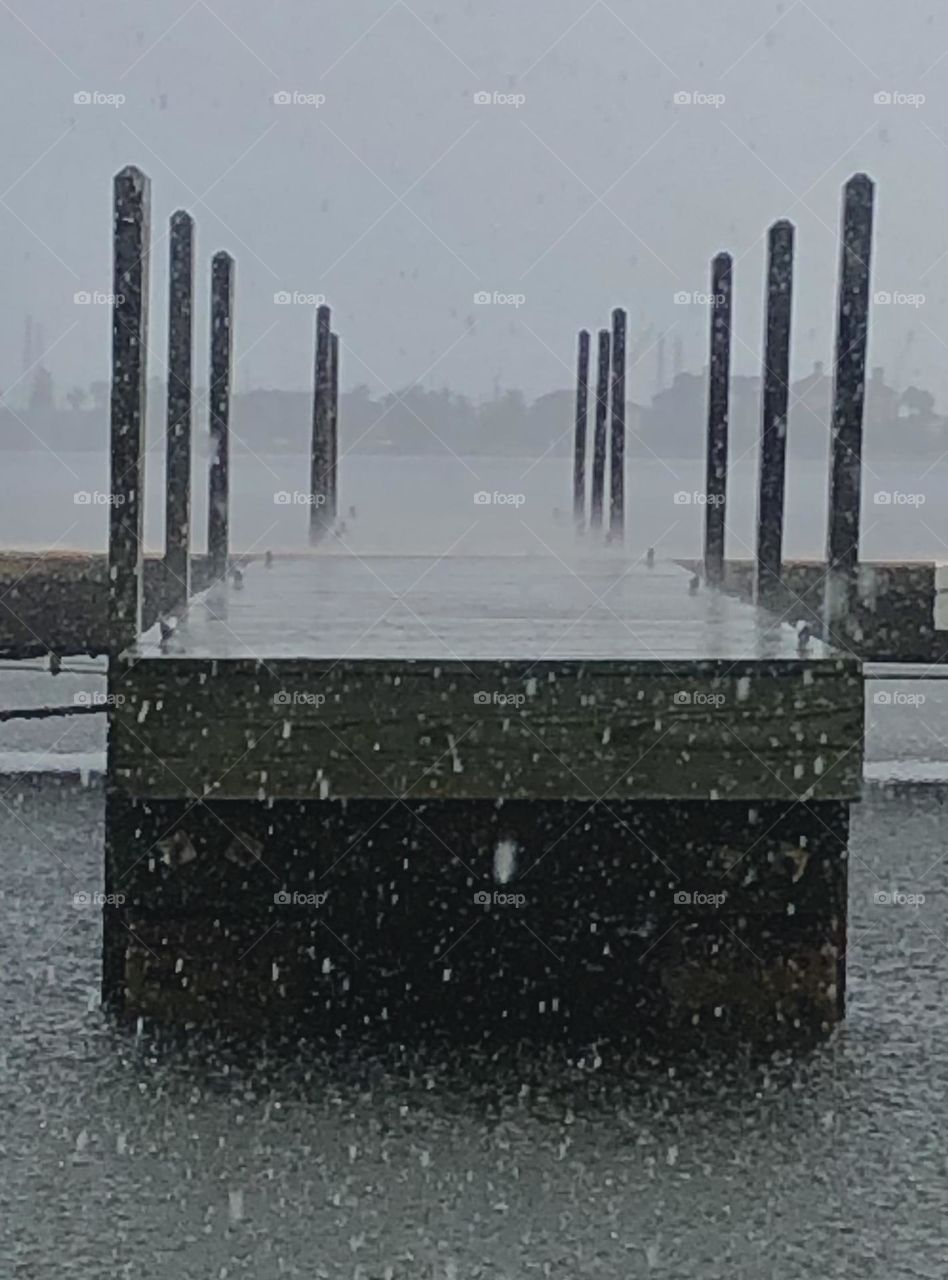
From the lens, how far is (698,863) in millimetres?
3543

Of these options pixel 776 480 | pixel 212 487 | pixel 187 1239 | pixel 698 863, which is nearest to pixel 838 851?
pixel 698 863

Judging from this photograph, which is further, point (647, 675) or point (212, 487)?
point (212, 487)

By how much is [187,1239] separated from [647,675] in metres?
1.20

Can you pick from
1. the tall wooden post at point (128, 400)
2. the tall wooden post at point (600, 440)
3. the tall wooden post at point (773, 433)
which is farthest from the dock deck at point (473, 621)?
the tall wooden post at point (600, 440)

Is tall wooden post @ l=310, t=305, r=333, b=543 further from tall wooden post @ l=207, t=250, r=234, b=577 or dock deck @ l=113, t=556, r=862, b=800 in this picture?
dock deck @ l=113, t=556, r=862, b=800

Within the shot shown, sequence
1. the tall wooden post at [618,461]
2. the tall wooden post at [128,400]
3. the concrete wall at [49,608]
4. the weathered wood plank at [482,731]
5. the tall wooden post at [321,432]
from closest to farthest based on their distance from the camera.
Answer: the weathered wood plank at [482,731] → the tall wooden post at [128,400] → the concrete wall at [49,608] → the tall wooden post at [618,461] → the tall wooden post at [321,432]

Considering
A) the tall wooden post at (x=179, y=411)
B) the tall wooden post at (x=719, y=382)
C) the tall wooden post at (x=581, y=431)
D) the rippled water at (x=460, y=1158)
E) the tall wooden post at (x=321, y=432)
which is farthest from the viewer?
the tall wooden post at (x=581, y=431)

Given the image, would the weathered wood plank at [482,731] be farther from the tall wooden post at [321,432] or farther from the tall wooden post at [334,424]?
the tall wooden post at [334,424]

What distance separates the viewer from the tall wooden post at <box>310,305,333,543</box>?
10.5m

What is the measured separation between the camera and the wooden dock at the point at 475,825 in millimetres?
3350

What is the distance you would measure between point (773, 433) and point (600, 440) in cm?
540

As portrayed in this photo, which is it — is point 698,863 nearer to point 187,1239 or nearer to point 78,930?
point 187,1239

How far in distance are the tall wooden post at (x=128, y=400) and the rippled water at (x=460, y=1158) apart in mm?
805

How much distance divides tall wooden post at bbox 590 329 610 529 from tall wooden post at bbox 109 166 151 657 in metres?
6.86
